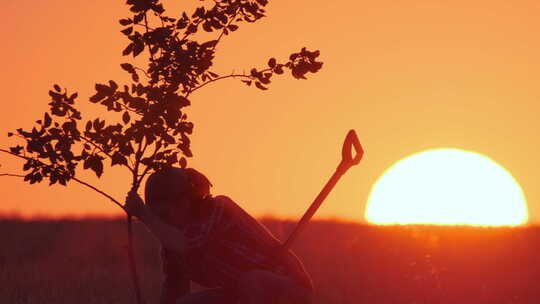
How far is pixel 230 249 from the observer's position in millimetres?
9789

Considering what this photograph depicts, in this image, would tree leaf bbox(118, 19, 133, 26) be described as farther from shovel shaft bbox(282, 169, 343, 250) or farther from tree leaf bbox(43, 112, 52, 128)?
shovel shaft bbox(282, 169, 343, 250)

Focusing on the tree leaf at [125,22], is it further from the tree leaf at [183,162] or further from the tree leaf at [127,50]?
the tree leaf at [183,162]

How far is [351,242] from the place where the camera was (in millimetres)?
22234

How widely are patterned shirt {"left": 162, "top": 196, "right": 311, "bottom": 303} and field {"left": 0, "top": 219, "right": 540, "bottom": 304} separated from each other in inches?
217

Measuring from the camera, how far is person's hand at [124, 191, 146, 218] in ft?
32.2

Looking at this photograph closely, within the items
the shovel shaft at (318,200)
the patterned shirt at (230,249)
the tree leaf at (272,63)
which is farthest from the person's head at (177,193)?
the tree leaf at (272,63)

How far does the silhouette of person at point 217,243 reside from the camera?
9727 mm

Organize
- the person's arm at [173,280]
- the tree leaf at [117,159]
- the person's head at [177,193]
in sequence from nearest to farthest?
the person's head at [177,193] < the person's arm at [173,280] < the tree leaf at [117,159]

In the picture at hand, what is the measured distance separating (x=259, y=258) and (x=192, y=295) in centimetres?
72

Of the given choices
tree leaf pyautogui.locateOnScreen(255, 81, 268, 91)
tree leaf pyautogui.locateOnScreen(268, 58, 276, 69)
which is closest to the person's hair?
tree leaf pyautogui.locateOnScreen(255, 81, 268, 91)

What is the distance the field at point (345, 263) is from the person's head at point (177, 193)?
5.37 m

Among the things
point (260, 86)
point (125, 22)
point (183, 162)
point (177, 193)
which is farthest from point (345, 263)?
point (177, 193)

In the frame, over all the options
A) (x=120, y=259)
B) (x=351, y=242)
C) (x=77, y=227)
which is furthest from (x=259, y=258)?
(x=77, y=227)

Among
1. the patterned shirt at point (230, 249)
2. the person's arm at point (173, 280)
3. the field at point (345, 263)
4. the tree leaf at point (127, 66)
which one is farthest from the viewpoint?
the field at point (345, 263)
